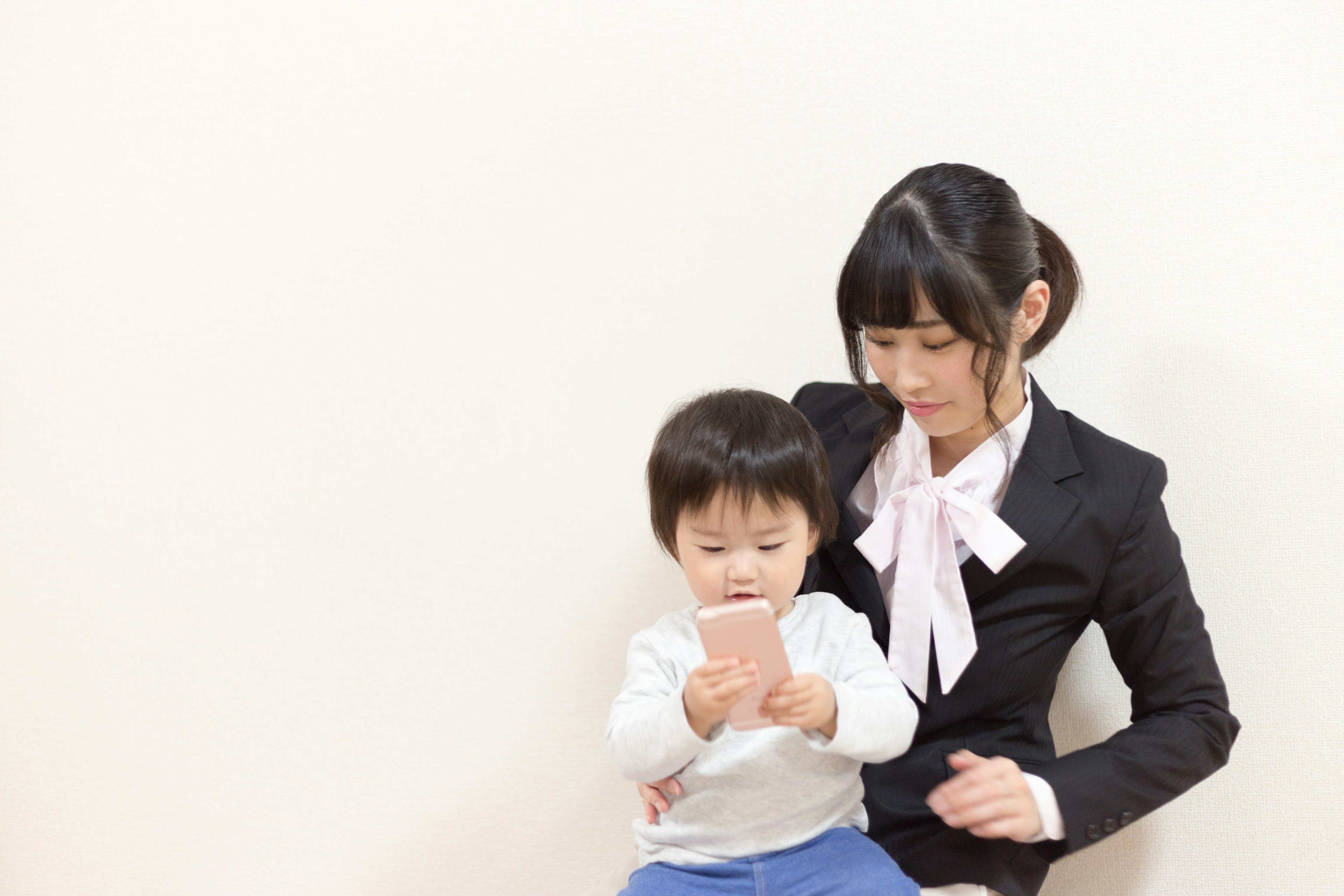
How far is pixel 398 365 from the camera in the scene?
194 cm

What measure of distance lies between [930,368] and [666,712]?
0.58 meters

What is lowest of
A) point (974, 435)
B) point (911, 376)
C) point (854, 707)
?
point (854, 707)

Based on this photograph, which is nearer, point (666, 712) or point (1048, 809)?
point (666, 712)

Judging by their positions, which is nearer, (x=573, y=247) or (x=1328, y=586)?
(x=1328, y=586)

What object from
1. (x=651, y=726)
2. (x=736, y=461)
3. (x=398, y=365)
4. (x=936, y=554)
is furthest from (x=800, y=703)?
(x=398, y=365)

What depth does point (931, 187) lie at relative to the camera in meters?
1.36

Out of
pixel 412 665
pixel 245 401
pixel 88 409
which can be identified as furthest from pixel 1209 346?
pixel 88 409

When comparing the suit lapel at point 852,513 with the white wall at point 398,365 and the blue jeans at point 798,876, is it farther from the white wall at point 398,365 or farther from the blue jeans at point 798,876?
the blue jeans at point 798,876

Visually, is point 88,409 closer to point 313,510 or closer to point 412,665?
point 313,510

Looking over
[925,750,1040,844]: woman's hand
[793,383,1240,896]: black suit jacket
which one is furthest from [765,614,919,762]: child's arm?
[793,383,1240,896]: black suit jacket

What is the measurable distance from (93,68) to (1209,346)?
2.15 meters

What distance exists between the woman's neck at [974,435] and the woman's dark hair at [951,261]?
7cm

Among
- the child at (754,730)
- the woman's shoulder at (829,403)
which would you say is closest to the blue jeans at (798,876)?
the child at (754,730)

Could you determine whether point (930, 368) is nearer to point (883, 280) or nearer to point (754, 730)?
point (883, 280)
